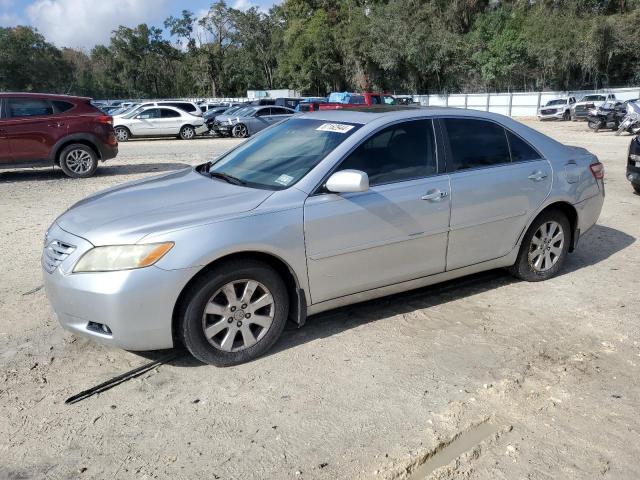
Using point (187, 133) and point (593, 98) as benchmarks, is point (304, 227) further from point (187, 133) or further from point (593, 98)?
point (593, 98)

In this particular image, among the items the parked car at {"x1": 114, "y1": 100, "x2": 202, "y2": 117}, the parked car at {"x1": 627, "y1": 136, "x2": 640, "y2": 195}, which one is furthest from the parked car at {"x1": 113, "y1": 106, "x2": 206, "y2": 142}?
the parked car at {"x1": 627, "y1": 136, "x2": 640, "y2": 195}

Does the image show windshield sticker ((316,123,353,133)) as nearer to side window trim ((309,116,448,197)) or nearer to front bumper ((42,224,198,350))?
side window trim ((309,116,448,197))

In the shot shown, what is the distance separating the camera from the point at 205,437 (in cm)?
306

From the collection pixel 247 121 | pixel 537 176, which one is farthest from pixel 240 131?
pixel 537 176

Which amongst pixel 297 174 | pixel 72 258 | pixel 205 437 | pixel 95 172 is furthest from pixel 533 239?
pixel 95 172

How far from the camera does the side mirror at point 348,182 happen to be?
12.5ft

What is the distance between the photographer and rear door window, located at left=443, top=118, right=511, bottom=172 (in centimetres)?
465

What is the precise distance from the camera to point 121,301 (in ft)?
11.1

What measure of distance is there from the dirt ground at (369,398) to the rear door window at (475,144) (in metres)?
1.19

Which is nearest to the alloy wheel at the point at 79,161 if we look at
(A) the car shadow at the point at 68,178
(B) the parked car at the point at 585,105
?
(A) the car shadow at the point at 68,178

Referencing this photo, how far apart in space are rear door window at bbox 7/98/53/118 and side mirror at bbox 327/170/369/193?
374 inches

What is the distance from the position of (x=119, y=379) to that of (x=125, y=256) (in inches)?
32.9

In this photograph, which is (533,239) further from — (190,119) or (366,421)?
(190,119)

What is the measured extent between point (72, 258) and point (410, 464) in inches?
A: 92.2
